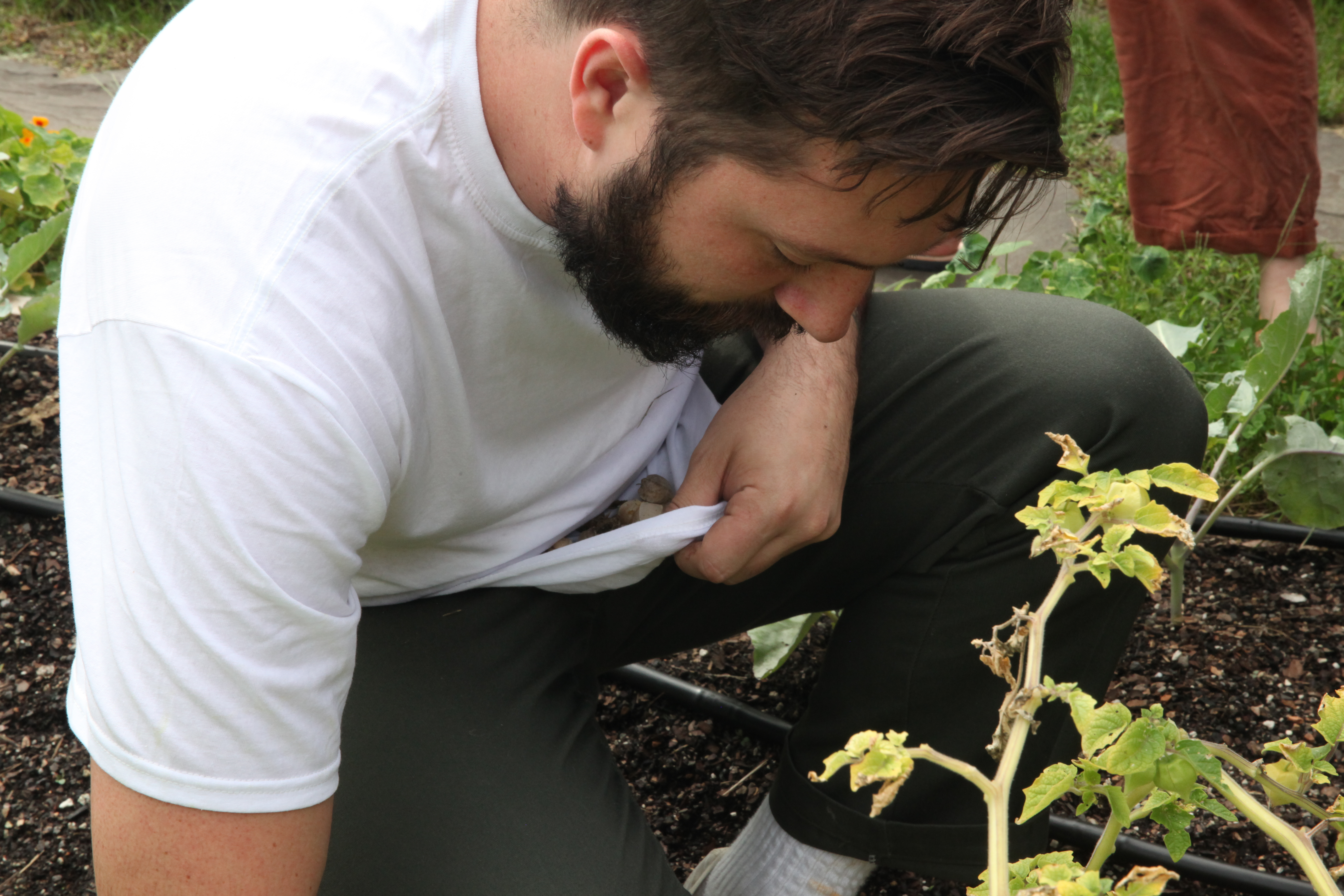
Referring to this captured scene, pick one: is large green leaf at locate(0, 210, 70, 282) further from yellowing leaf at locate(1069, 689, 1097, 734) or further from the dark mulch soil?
yellowing leaf at locate(1069, 689, 1097, 734)

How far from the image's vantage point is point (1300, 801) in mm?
769

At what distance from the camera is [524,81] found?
100cm

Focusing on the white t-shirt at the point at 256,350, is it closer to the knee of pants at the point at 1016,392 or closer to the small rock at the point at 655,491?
the small rock at the point at 655,491

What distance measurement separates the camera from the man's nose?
1.06 m

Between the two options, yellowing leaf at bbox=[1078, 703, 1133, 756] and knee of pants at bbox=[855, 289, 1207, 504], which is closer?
yellowing leaf at bbox=[1078, 703, 1133, 756]

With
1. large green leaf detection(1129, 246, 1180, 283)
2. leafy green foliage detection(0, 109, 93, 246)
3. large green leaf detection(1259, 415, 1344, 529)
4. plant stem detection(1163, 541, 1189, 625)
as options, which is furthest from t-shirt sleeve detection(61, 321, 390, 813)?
large green leaf detection(1129, 246, 1180, 283)

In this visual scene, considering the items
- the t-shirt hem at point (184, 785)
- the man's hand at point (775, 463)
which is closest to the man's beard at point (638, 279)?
the man's hand at point (775, 463)

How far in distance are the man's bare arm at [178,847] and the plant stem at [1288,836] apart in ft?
2.31

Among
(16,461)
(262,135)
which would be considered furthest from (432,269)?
(16,461)

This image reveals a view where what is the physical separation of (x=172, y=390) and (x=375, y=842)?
0.53m

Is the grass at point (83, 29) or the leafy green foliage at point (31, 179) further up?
the leafy green foliage at point (31, 179)

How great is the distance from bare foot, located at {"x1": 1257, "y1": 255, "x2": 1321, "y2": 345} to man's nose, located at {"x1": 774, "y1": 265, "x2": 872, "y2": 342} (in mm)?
1538

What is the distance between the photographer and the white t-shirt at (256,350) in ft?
2.77

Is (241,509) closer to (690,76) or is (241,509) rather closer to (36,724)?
(690,76)
